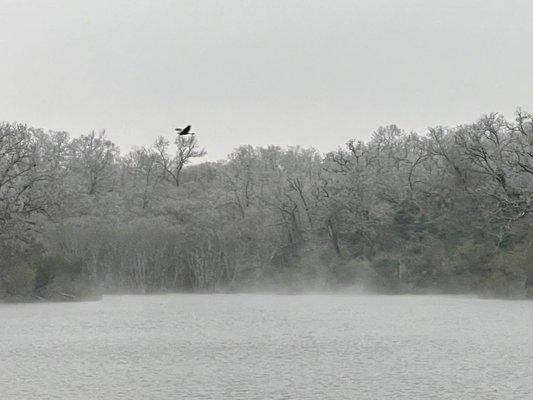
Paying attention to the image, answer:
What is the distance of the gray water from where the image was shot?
19297mm

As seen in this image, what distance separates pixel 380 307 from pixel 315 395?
3371 centimetres

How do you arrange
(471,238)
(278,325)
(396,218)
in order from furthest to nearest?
(396,218) < (471,238) < (278,325)

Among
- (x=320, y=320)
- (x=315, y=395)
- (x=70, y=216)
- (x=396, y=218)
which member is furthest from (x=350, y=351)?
(x=70, y=216)

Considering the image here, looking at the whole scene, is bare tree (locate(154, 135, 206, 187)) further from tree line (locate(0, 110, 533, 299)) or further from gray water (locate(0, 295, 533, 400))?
gray water (locate(0, 295, 533, 400))

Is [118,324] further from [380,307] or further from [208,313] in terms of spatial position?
[380,307]

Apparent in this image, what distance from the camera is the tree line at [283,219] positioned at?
211 feet

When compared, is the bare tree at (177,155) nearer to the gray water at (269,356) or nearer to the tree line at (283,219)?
the tree line at (283,219)

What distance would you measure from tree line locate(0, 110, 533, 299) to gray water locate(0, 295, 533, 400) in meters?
22.5

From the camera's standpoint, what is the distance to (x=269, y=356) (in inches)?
1006

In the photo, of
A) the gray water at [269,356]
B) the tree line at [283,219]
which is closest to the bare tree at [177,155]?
the tree line at [283,219]

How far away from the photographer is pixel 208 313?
152ft

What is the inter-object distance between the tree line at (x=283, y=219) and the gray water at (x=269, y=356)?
74.0 ft

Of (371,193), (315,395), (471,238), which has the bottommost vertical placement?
(315,395)

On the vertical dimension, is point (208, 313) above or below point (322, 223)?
below
